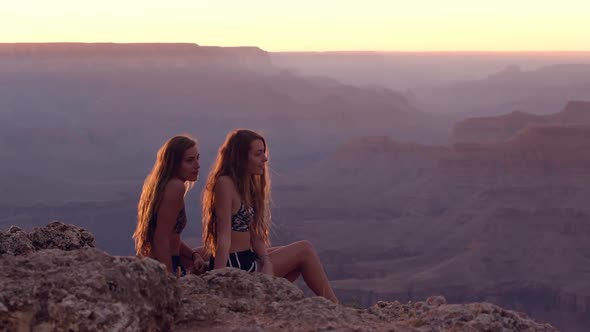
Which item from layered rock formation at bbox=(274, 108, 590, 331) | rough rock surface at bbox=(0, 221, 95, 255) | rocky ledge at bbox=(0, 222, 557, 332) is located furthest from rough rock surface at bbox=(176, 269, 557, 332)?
layered rock formation at bbox=(274, 108, 590, 331)

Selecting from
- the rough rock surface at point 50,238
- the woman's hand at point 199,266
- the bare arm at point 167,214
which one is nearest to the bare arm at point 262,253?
the woman's hand at point 199,266

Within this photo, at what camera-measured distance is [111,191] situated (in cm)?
6706

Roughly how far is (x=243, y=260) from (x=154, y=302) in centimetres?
196

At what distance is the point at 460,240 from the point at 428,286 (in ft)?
41.7

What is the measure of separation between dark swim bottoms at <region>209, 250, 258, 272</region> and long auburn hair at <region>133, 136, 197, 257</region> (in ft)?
1.57

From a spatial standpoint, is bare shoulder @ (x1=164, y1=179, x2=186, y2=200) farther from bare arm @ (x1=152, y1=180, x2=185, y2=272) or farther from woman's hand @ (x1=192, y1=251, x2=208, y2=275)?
woman's hand @ (x1=192, y1=251, x2=208, y2=275)

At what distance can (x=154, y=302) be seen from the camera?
11.7 feet

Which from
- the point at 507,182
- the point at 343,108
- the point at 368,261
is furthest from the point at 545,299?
the point at 343,108

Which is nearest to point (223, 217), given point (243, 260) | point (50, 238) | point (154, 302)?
point (243, 260)

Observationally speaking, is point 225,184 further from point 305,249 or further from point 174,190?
point 305,249

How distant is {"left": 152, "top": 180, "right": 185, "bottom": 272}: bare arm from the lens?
5.58 meters

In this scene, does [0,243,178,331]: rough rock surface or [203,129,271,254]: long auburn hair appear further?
[203,129,271,254]: long auburn hair

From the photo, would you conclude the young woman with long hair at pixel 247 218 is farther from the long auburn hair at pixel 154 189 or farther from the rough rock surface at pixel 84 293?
the rough rock surface at pixel 84 293

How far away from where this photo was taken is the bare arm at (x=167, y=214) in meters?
5.58
